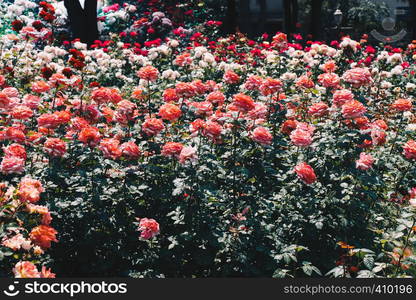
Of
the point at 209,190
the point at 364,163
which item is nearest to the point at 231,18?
the point at 364,163

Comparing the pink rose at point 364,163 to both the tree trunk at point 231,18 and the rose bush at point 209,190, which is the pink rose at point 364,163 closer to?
the rose bush at point 209,190

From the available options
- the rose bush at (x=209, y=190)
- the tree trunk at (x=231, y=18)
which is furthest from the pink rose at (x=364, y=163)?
the tree trunk at (x=231, y=18)

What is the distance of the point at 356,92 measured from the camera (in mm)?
4500

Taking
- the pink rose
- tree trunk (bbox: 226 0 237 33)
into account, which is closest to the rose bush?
the pink rose

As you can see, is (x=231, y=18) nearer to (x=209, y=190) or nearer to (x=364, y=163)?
(x=364, y=163)

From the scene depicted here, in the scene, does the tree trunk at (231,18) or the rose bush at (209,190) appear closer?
the rose bush at (209,190)

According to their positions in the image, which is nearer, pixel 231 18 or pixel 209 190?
pixel 209 190

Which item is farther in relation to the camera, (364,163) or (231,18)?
(231,18)

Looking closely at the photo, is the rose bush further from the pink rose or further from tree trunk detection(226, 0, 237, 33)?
tree trunk detection(226, 0, 237, 33)

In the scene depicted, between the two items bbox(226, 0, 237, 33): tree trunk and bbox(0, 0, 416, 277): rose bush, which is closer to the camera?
bbox(0, 0, 416, 277): rose bush

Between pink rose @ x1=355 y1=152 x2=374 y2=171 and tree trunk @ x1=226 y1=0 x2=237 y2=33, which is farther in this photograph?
tree trunk @ x1=226 y1=0 x2=237 y2=33

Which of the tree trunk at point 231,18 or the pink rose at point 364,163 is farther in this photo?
the tree trunk at point 231,18


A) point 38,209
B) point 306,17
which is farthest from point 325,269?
point 306,17

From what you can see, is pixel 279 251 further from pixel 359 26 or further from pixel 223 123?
pixel 359 26
